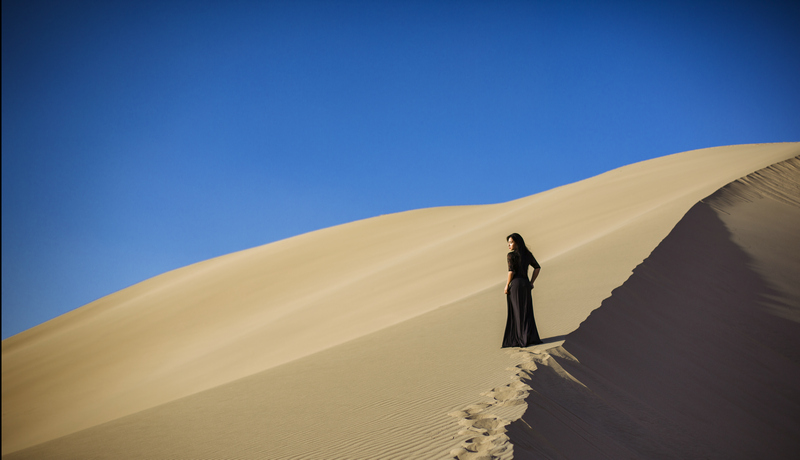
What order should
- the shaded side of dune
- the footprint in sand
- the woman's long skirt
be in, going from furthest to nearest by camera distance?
1. the woman's long skirt
2. the shaded side of dune
3. the footprint in sand

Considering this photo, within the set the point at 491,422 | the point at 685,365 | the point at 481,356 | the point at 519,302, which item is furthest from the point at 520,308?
the point at 491,422

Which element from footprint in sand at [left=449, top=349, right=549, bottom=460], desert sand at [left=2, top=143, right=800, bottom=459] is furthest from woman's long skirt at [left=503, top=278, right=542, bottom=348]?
footprint in sand at [left=449, top=349, right=549, bottom=460]

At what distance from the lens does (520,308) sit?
5750mm

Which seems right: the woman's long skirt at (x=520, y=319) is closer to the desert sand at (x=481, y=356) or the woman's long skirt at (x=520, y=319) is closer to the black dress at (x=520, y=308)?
the black dress at (x=520, y=308)

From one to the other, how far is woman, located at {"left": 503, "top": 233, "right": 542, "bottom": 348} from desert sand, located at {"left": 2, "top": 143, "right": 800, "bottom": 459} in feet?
0.95

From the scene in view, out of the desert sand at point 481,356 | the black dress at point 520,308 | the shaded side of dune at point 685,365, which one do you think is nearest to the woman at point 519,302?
the black dress at point 520,308

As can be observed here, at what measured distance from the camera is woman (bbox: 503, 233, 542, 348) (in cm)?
571

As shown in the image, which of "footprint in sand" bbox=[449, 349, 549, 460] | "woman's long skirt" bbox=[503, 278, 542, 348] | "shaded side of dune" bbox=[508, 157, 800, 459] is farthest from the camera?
"woman's long skirt" bbox=[503, 278, 542, 348]

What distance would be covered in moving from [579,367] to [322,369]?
2873 millimetres

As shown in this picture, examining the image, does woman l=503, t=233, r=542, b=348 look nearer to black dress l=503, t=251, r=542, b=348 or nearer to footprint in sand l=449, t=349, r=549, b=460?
black dress l=503, t=251, r=542, b=348

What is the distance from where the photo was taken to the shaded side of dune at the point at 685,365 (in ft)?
13.2

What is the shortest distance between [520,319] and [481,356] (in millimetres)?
648

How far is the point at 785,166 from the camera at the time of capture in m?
16.8

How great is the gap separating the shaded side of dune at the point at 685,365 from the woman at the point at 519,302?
431 mm
